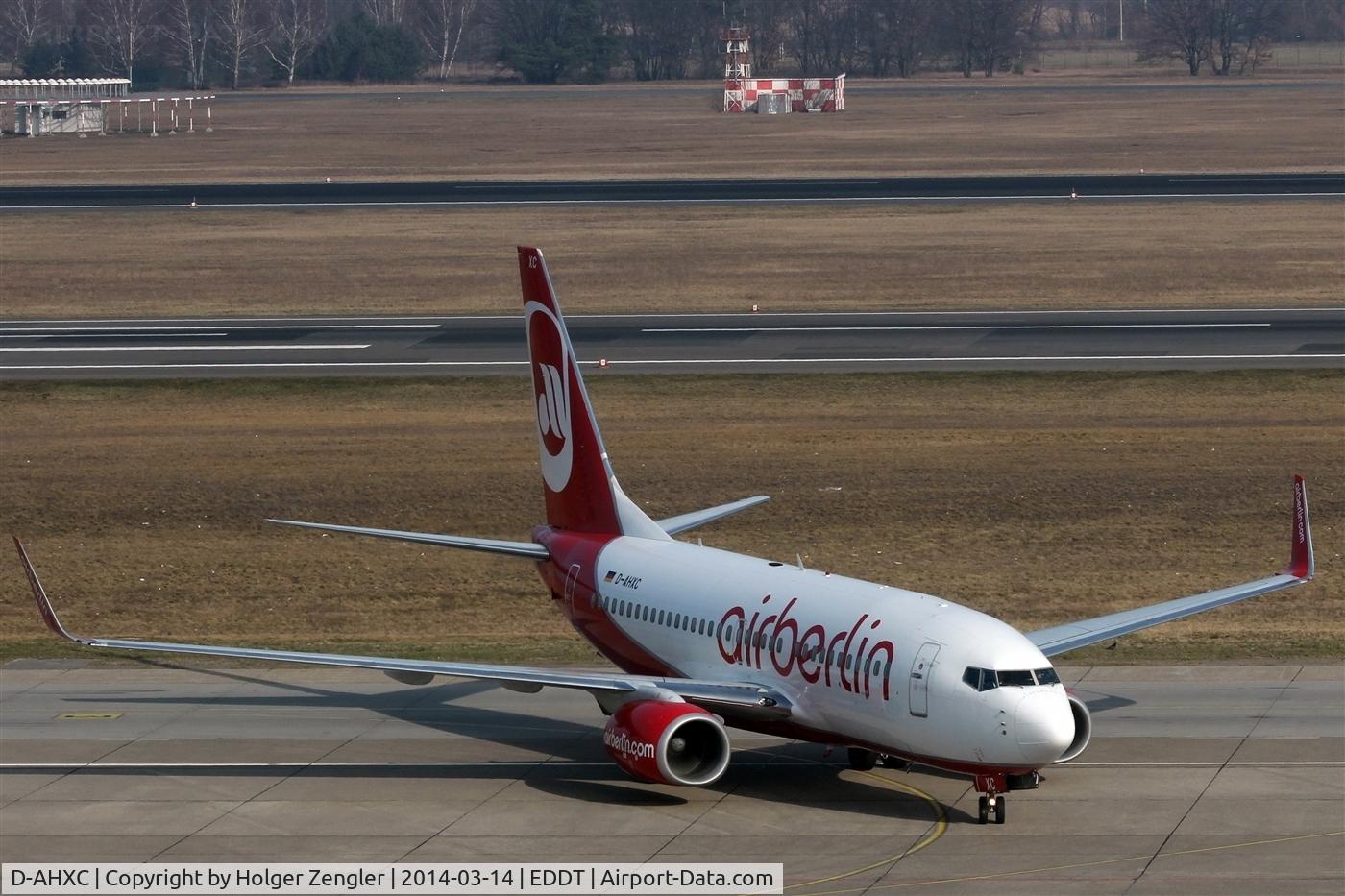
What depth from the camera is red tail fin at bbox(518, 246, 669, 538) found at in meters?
35.5

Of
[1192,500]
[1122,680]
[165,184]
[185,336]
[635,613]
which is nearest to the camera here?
[635,613]

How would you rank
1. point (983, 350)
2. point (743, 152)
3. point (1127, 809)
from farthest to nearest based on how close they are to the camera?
1. point (743, 152)
2. point (983, 350)
3. point (1127, 809)

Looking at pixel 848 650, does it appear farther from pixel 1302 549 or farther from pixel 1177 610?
pixel 1302 549

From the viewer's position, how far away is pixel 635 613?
33031mm

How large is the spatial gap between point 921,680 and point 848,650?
156 cm

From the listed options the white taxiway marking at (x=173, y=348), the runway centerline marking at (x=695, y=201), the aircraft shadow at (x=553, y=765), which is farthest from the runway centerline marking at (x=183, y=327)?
the aircraft shadow at (x=553, y=765)

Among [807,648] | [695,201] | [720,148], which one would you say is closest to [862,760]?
[807,648]

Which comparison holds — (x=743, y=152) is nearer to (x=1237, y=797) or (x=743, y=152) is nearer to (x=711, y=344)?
(x=711, y=344)

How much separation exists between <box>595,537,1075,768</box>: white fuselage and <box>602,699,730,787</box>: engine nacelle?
1.55 metres

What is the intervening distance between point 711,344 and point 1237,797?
→ 4802 centimetres

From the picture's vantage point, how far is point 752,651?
99.6ft

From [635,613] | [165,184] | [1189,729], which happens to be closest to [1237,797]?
[1189,729]

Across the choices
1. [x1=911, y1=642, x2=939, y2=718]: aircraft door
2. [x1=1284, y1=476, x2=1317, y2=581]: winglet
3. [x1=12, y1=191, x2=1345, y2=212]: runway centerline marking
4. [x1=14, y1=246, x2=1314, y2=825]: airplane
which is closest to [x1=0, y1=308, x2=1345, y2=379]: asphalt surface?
[x1=14, y1=246, x2=1314, y2=825]: airplane

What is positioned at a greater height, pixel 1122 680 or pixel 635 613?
pixel 635 613
